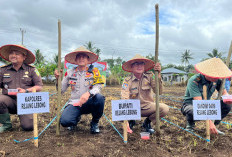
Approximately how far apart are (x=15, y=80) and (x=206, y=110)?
318 centimetres

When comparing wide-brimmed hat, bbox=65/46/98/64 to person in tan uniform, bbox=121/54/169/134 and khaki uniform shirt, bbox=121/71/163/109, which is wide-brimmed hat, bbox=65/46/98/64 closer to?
person in tan uniform, bbox=121/54/169/134

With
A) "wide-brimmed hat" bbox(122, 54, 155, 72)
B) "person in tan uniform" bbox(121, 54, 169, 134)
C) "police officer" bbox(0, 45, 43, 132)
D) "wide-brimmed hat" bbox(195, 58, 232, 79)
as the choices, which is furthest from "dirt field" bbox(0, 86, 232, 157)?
"wide-brimmed hat" bbox(122, 54, 155, 72)

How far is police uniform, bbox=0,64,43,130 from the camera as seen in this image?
3.08m

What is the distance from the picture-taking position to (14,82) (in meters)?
3.16

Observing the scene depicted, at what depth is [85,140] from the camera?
271cm

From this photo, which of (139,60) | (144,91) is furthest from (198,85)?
(139,60)

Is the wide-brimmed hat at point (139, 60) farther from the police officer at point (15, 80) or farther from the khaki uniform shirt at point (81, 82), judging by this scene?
the police officer at point (15, 80)

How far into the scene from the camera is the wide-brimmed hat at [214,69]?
2697 millimetres

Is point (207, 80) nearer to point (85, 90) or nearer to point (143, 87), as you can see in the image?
point (143, 87)

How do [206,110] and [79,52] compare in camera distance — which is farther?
[79,52]

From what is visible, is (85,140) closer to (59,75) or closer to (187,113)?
(59,75)

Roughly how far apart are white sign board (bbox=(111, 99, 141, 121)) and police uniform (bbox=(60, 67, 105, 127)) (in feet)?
1.57

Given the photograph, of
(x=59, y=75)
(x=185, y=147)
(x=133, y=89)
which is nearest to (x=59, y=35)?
(x=59, y=75)

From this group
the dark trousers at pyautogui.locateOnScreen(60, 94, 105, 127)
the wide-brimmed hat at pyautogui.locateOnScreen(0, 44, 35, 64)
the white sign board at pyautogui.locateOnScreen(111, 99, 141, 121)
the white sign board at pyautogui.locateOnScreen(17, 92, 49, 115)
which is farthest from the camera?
the wide-brimmed hat at pyautogui.locateOnScreen(0, 44, 35, 64)
